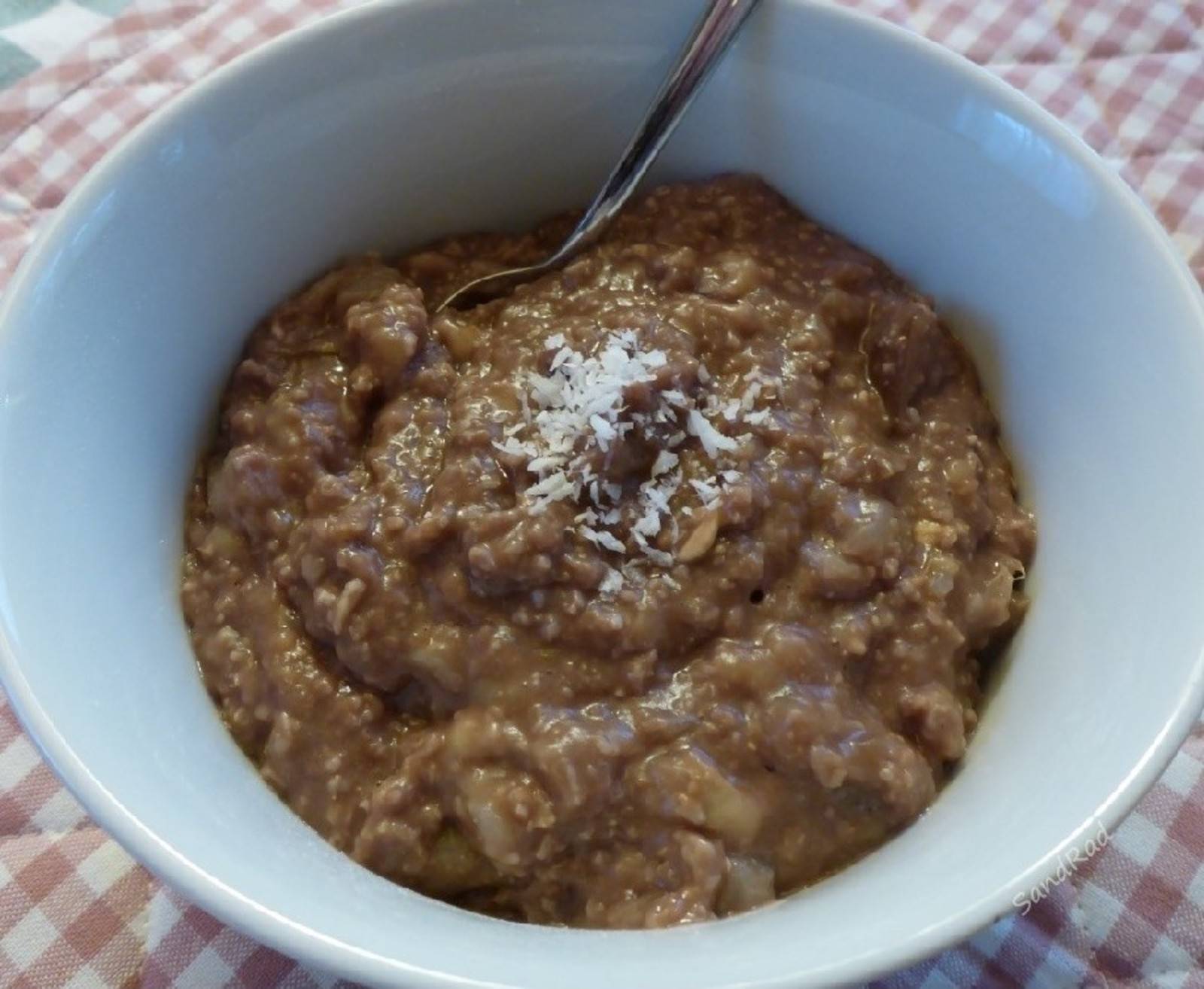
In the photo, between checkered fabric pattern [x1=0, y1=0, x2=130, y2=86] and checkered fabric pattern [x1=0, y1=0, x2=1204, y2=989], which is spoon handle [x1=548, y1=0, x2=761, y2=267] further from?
checkered fabric pattern [x1=0, y1=0, x2=130, y2=86]

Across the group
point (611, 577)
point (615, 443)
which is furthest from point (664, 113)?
point (611, 577)

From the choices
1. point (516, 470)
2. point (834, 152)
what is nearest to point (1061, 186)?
point (834, 152)

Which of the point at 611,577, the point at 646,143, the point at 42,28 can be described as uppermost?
the point at 646,143

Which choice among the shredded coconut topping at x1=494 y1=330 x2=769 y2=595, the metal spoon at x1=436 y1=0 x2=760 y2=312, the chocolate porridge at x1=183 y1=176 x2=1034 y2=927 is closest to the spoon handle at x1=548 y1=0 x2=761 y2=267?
the metal spoon at x1=436 y1=0 x2=760 y2=312

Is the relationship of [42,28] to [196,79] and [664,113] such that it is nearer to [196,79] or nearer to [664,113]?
[196,79]

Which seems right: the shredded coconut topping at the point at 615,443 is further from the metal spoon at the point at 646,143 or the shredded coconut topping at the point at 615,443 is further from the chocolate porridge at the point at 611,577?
the metal spoon at the point at 646,143

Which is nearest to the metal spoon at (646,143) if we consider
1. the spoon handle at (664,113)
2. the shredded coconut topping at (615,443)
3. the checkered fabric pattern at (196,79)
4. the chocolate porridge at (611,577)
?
the spoon handle at (664,113)

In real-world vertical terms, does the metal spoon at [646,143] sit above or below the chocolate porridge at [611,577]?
above
